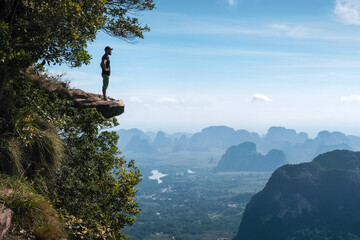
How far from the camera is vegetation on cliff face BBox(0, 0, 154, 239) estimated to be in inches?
338

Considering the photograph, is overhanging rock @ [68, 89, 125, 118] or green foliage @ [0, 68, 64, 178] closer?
green foliage @ [0, 68, 64, 178]

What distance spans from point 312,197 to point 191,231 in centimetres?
7844

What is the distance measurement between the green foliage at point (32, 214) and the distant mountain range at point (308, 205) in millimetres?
147123

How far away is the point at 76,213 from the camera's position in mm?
9352

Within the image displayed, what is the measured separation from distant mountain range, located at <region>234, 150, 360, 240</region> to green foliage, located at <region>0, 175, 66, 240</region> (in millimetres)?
147123

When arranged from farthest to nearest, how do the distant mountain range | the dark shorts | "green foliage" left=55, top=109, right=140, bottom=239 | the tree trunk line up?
the distant mountain range → the dark shorts → "green foliage" left=55, top=109, right=140, bottom=239 → the tree trunk

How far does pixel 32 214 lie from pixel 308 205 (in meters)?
177

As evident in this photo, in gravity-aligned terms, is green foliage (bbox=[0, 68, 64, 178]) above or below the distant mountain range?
above

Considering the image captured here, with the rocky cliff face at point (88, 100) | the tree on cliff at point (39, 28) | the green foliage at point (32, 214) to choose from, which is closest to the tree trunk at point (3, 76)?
the tree on cliff at point (39, 28)

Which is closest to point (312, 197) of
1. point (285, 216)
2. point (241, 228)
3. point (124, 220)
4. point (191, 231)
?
point (285, 216)

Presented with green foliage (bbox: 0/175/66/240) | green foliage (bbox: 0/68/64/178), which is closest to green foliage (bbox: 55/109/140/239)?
green foliage (bbox: 0/68/64/178)

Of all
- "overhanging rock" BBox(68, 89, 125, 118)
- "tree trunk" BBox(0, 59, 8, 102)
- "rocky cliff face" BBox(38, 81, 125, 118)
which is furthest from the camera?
"overhanging rock" BBox(68, 89, 125, 118)

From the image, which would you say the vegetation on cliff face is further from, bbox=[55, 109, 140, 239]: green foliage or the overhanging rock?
the overhanging rock

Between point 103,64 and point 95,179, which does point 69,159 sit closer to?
point 95,179
